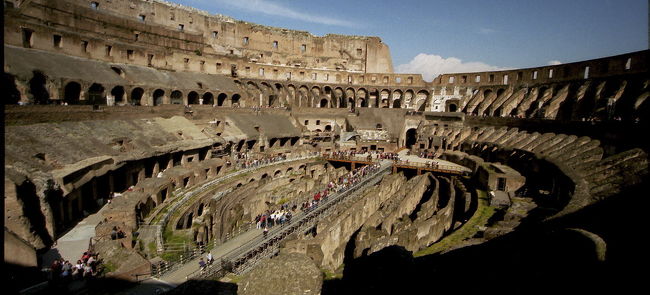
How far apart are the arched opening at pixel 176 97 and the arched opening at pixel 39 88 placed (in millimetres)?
11040

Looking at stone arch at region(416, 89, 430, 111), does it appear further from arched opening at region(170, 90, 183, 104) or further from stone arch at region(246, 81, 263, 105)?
arched opening at region(170, 90, 183, 104)

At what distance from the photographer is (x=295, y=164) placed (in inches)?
1163

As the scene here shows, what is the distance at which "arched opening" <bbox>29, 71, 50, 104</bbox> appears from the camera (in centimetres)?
2300

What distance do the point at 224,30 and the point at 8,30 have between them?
25709 millimetres

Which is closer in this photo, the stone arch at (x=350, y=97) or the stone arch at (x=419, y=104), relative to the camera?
the stone arch at (x=419, y=104)

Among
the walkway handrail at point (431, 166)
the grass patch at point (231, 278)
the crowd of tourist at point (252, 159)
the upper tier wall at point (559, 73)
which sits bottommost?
the grass patch at point (231, 278)

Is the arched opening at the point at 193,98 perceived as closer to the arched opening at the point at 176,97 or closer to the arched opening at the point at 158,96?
the arched opening at the point at 176,97

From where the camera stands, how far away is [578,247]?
14.4 ft

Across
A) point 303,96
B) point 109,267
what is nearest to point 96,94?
point 109,267

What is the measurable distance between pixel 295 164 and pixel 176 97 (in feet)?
47.7

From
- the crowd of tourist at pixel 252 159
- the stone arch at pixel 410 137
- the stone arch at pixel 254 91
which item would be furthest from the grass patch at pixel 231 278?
the stone arch at pixel 410 137

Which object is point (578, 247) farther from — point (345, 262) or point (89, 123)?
point (89, 123)

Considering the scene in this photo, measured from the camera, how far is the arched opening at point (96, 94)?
87.4 ft

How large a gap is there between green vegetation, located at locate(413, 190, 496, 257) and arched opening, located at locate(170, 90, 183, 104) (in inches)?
1111
